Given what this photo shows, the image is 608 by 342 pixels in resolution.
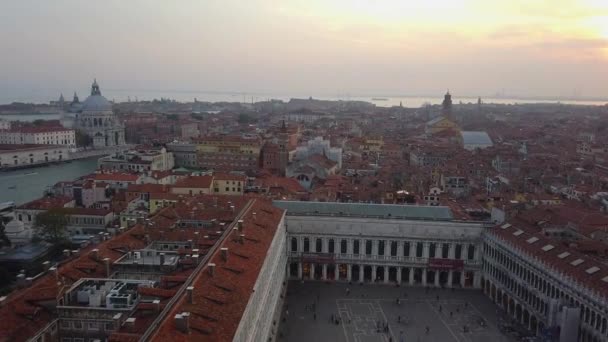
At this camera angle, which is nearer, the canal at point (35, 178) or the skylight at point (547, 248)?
the skylight at point (547, 248)

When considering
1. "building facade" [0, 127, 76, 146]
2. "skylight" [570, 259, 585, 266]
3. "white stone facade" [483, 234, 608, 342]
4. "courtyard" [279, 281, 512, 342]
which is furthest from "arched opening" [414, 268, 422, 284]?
"building facade" [0, 127, 76, 146]

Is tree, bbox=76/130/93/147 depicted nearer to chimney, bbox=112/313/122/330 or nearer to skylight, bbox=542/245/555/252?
skylight, bbox=542/245/555/252

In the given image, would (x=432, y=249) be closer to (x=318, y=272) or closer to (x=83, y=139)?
(x=318, y=272)

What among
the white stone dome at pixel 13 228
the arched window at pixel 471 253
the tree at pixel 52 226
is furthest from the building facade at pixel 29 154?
the arched window at pixel 471 253

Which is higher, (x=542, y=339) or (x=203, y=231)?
(x=203, y=231)

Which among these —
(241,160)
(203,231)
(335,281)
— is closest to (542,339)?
(335,281)

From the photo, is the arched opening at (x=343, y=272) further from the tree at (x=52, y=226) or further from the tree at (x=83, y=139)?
the tree at (x=83, y=139)

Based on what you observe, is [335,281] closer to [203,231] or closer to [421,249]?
[421,249]
